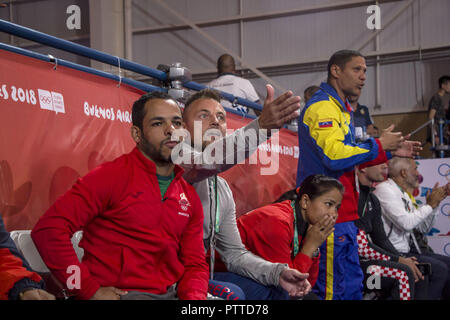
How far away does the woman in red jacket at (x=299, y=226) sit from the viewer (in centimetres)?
251

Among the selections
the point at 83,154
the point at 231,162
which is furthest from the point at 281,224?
the point at 83,154

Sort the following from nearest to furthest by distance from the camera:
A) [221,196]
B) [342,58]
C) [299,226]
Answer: [221,196], [299,226], [342,58]

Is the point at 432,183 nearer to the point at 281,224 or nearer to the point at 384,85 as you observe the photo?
the point at 281,224

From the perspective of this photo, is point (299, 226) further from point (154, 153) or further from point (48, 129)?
point (48, 129)

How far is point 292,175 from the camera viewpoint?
15.3ft

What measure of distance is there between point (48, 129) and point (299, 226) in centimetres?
134

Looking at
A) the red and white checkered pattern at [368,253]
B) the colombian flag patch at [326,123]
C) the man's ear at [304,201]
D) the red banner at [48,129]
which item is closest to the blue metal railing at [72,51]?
the red banner at [48,129]

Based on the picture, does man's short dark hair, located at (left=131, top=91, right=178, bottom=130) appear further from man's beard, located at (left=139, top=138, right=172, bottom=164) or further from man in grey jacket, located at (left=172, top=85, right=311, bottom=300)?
man in grey jacket, located at (left=172, top=85, right=311, bottom=300)

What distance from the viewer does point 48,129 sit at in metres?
2.17

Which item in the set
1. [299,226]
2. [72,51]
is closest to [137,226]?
[72,51]

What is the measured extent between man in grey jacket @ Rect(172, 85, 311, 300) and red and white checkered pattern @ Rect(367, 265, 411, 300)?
5.60 ft
